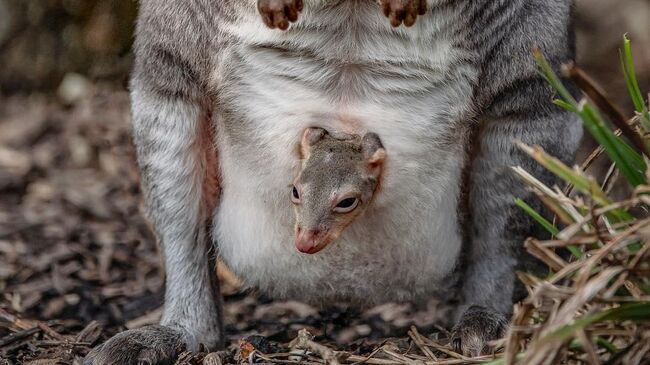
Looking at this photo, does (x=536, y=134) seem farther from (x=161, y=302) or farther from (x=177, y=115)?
(x=161, y=302)

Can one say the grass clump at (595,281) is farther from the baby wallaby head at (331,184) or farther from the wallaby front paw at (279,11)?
the wallaby front paw at (279,11)

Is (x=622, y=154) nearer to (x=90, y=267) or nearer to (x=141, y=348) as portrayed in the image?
(x=141, y=348)

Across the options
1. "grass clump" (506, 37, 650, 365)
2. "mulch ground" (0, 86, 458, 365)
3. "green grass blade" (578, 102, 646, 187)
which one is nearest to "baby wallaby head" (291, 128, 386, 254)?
"mulch ground" (0, 86, 458, 365)

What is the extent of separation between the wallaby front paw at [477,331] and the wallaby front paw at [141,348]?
1.15 m

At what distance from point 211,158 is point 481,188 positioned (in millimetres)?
1203

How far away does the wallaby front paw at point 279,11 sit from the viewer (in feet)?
13.6

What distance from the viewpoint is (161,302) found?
18.4ft

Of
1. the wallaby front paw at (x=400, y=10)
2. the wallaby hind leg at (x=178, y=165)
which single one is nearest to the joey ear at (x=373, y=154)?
the wallaby front paw at (x=400, y=10)

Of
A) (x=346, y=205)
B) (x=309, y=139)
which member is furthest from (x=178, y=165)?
(x=346, y=205)

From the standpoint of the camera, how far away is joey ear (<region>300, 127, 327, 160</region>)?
4.39 meters

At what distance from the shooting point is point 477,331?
438 centimetres

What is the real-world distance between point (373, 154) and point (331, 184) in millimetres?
218

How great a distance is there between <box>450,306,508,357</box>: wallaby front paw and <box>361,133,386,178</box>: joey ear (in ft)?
2.37

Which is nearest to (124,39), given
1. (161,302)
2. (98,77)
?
(98,77)
